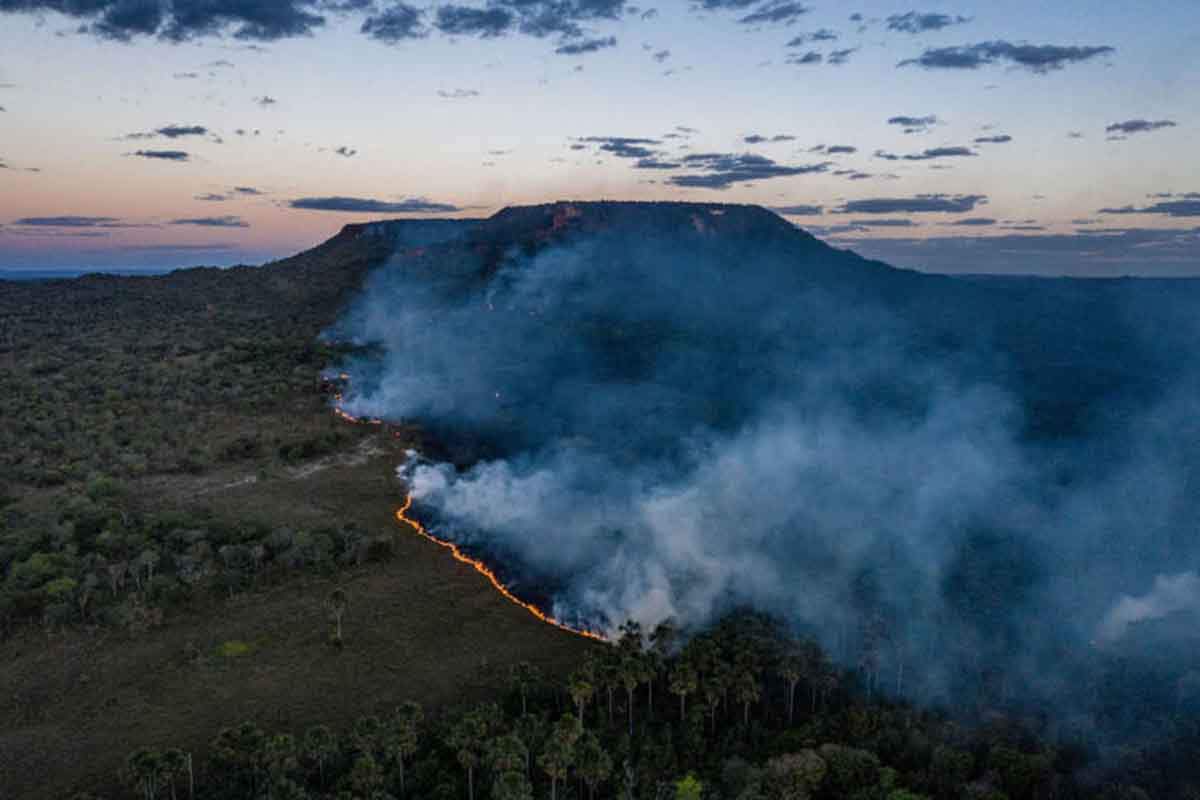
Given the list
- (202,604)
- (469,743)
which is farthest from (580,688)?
(202,604)

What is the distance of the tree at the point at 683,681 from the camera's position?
177 feet

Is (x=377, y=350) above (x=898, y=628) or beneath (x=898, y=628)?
above

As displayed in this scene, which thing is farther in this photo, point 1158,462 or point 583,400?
point 583,400

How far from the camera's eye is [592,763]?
1794 inches

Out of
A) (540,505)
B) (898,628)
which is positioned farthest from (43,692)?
(898,628)

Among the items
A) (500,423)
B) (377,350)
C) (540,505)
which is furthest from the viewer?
(377,350)

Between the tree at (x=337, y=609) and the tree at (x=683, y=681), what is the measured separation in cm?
2806

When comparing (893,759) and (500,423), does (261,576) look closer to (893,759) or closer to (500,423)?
(893,759)

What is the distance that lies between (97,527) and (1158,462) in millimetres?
144609

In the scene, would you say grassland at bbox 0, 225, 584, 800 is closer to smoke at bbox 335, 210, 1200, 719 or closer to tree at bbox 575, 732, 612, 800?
smoke at bbox 335, 210, 1200, 719

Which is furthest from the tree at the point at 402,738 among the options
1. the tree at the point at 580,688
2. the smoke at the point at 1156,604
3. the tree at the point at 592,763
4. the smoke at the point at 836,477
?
the smoke at the point at 1156,604

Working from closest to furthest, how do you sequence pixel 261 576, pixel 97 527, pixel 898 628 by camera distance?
pixel 898 628
pixel 261 576
pixel 97 527

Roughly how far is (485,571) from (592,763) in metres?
36.3

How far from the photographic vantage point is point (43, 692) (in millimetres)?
55875
